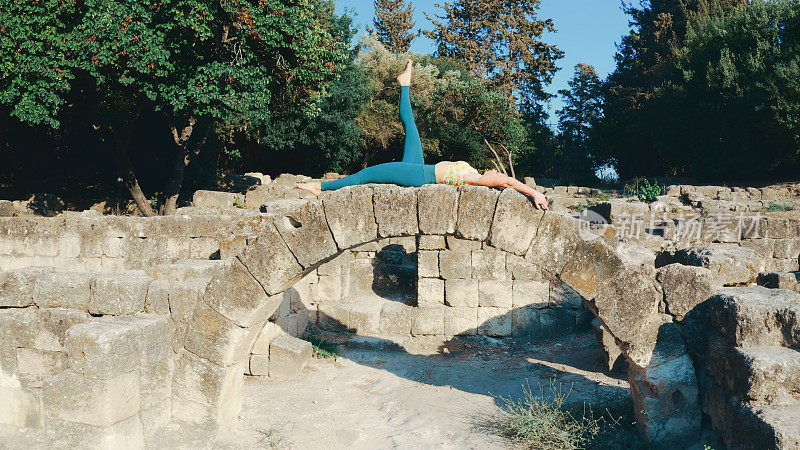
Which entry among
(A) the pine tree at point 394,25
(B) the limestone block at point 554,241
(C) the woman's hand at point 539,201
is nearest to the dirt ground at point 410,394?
(B) the limestone block at point 554,241

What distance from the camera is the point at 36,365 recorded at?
19.7 feet

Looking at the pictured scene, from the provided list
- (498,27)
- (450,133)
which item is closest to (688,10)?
(498,27)

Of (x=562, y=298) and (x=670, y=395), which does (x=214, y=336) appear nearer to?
(x=670, y=395)

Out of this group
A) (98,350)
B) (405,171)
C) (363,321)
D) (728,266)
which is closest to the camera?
(98,350)

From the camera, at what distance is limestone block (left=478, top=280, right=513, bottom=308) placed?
11164mm

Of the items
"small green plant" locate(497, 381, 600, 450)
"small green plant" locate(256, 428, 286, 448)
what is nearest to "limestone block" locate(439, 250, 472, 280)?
"small green plant" locate(497, 381, 600, 450)

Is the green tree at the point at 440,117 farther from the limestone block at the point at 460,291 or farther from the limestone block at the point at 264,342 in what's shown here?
the limestone block at the point at 264,342

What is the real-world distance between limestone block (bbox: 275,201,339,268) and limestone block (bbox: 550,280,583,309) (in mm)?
6478

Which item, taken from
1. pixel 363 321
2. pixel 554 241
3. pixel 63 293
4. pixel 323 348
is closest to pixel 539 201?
pixel 554 241

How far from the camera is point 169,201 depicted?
15.8m

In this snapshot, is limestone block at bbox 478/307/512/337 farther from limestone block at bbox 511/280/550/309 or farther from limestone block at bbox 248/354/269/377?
limestone block at bbox 248/354/269/377

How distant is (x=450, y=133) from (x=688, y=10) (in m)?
15.7

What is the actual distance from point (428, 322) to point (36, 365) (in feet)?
21.8

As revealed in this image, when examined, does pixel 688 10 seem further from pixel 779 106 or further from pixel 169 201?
pixel 169 201
